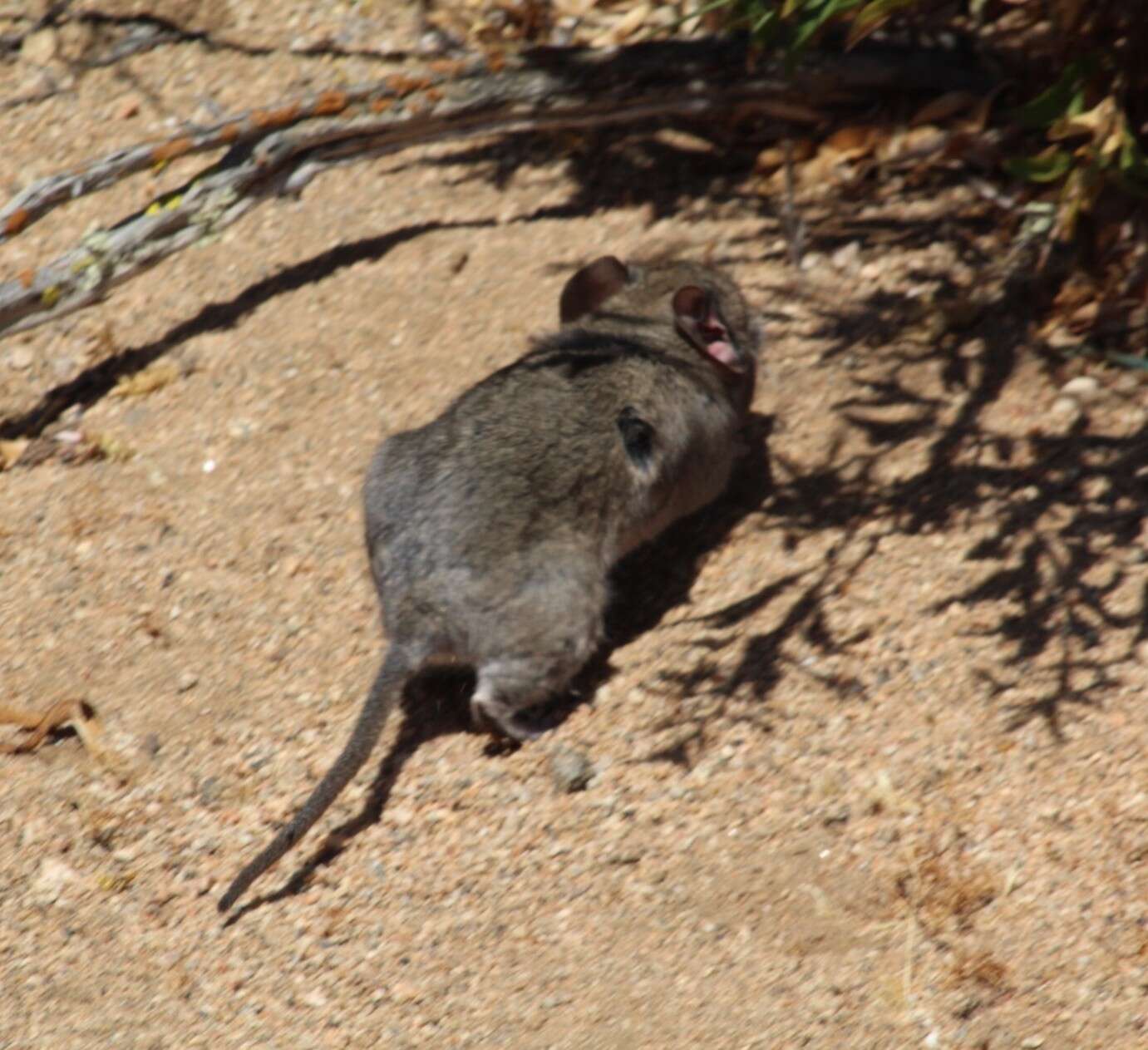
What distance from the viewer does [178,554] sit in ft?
17.5

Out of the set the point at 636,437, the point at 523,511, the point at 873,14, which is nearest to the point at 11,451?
the point at 523,511

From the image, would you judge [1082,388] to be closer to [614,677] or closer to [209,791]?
[614,677]

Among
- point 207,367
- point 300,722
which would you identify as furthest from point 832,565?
point 207,367

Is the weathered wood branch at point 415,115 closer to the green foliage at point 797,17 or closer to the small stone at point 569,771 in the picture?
the green foliage at point 797,17

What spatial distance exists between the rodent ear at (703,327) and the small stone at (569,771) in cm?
155

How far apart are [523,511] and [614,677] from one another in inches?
25.1

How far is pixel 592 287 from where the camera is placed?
5.59 meters

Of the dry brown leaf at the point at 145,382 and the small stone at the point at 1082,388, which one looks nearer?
the small stone at the point at 1082,388

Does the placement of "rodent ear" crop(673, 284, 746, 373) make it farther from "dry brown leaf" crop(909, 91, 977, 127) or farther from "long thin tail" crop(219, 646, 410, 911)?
"long thin tail" crop(219, 646, 410, 911)

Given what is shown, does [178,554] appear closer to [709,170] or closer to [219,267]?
[219,267]

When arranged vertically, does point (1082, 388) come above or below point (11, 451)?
below

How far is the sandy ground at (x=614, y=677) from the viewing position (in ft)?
13.0

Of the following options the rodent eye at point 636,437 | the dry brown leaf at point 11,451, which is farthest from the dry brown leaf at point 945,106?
the dry brown leaf at point 11,451

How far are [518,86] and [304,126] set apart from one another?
83 centimetres
